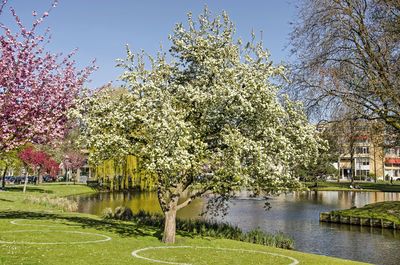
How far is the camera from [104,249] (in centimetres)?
1633

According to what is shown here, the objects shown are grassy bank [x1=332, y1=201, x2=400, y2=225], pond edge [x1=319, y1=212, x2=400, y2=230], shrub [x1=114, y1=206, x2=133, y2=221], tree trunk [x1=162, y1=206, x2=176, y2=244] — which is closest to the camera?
tree trunk [x1=162, y1=206, x2=176, y2=244]

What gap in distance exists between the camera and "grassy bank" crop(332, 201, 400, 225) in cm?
3238

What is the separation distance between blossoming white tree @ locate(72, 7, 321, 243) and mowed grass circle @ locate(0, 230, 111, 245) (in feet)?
12.1

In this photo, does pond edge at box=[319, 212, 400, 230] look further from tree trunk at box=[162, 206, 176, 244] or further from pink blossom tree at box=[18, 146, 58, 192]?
pink blossom tree at box=[18, 146, 58, 192]

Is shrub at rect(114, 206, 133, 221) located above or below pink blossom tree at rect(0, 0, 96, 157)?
below

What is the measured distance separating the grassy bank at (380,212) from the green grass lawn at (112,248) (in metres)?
17.1

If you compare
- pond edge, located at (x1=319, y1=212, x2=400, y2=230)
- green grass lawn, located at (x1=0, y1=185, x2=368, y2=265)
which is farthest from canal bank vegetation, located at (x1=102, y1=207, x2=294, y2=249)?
pond edge, located at (x1=319, y1=212, x2=400, y2=230)

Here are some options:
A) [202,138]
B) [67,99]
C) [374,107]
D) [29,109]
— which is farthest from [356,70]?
[29,109]

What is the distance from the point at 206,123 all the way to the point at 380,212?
900 inches

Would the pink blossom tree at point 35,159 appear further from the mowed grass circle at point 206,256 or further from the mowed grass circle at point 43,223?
the mowed grass circle at point 206,256

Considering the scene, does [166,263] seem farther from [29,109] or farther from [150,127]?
[29,109]

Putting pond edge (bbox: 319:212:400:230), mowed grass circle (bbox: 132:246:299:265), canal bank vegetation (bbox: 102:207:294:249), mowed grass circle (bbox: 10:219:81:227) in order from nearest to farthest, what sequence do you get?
mowed grass circle (bbox: 132:246:299:265) → mowed grass circle (bbox: 10:219:81:227) → canal bank vegetation (bbox: 102:207:294:249) → pond edge (bbox: 319:212:400:230)

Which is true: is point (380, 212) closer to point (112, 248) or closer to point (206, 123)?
point (206, 123)

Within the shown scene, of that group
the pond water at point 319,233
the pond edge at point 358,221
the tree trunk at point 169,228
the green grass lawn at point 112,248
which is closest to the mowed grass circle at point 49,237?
the green grass lawn at point 112,248
